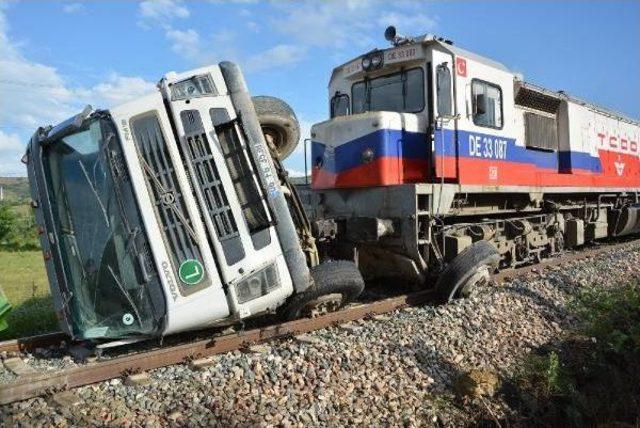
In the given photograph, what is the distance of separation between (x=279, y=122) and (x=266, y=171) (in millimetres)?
1518

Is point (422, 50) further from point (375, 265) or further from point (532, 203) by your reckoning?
point (532, 203)

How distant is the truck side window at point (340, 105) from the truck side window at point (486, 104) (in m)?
1.99

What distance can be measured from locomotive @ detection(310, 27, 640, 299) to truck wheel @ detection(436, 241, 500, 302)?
0.05 feet

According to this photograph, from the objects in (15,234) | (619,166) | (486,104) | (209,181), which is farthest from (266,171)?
(15,234)

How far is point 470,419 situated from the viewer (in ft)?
14.9

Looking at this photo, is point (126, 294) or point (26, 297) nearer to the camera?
point (126, 294)

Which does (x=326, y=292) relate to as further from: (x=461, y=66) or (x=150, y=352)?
(x=461, y=66)

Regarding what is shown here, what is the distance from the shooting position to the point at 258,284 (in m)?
5.28

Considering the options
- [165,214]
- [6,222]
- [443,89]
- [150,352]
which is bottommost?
[150,352]

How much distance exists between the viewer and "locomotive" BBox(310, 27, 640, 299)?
7.40 m

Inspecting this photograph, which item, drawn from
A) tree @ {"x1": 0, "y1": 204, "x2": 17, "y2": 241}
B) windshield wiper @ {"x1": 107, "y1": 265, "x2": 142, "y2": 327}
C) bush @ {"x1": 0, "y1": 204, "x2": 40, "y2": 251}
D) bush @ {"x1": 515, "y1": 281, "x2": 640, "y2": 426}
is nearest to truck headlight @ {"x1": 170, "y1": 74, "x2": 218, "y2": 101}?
windshield wiper @ {"x1": 107, "y1": 265, "x2": 142, "y2": 327}

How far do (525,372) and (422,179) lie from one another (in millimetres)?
3274

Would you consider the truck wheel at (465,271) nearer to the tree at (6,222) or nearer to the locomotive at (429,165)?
the locomotive at (429,165)

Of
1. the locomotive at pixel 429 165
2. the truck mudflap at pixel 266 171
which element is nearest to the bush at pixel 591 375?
the locomotive at pixel 429 165
